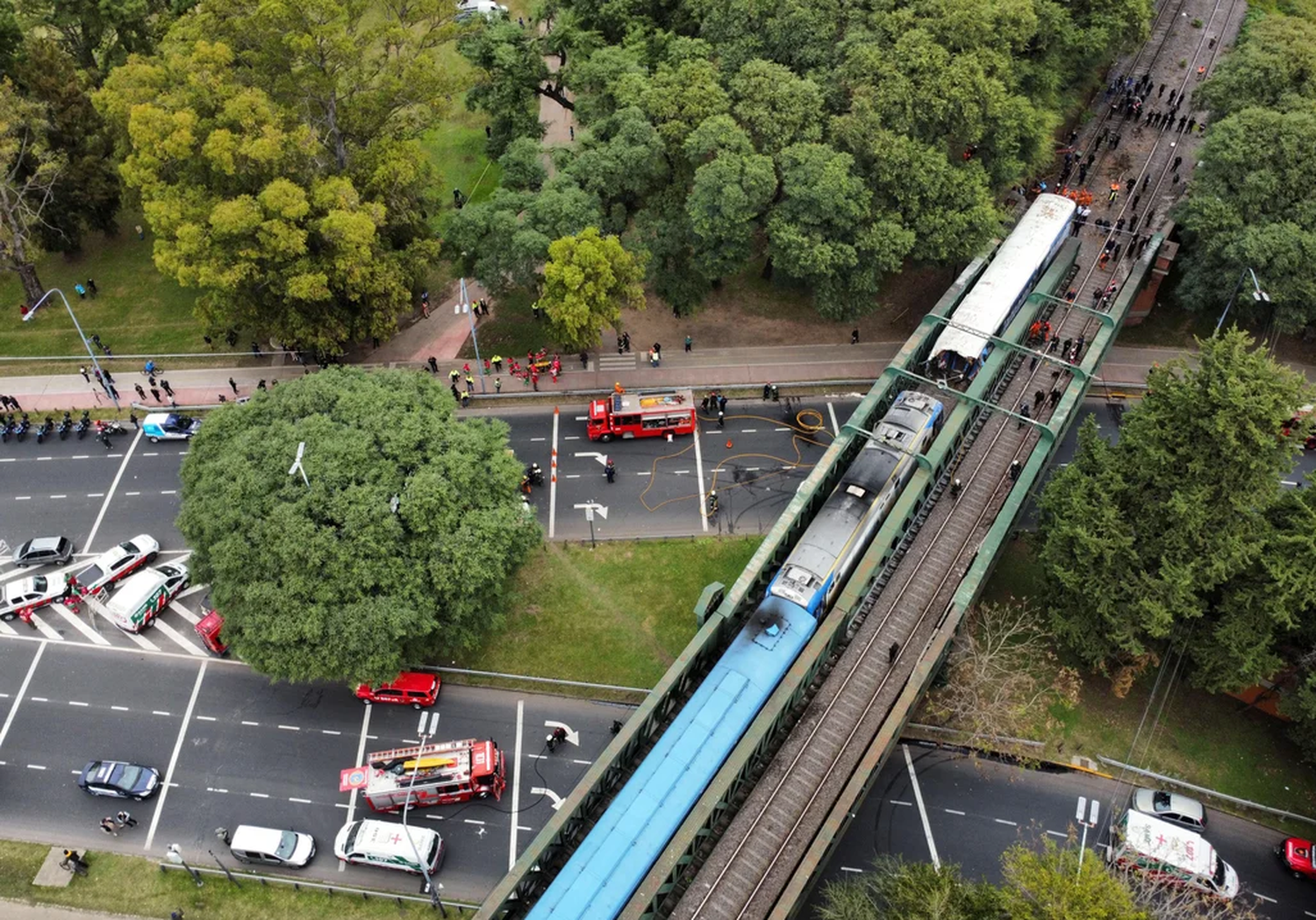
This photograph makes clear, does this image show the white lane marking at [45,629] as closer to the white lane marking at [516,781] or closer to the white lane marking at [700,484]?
the white lane marking at [516,781]

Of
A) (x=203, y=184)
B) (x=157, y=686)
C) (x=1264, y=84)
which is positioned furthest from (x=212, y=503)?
(x=1264, y=84)

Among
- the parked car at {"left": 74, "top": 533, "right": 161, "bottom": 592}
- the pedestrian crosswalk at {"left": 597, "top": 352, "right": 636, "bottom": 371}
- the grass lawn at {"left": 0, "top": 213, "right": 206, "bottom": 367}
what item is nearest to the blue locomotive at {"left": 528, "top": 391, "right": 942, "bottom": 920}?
the pedestrian crosswalk at {"left": 597, "top": 352, "right": 636, "bottom": 371}

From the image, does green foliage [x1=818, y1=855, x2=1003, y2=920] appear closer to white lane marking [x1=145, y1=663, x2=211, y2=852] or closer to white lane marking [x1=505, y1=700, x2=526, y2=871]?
white lane marking [x1=505, y1=700, x2=526, y2=871]

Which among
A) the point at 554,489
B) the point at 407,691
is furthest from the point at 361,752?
the point at 554,489

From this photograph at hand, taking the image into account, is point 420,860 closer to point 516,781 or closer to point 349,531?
point 516,781

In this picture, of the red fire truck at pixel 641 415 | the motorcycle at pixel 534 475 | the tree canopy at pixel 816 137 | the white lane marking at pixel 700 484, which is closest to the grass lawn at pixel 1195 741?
the white lane marking at pixel 700 484
